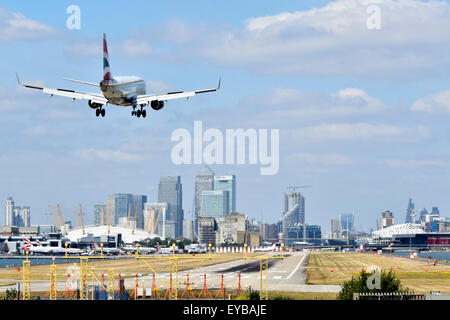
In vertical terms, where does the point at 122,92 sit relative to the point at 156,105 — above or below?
above

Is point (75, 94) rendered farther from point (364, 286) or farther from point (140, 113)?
point (364, 286)

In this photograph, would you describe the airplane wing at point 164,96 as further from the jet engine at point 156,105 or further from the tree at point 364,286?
the tree at point 364,286

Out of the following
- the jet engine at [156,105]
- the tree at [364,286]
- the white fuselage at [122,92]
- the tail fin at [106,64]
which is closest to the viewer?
the tree at [364,286]

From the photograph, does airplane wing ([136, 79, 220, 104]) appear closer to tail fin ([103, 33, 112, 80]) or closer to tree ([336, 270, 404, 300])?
tail fin ([103, 33, 112, 80])

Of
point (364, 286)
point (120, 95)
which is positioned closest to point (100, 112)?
point (120, 95)

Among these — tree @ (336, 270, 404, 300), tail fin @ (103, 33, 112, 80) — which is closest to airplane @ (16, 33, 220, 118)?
tail fin @ (103, 33, 112, 80)

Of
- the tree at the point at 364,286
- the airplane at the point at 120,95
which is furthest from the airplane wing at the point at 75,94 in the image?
the tree at the point at 364,286
